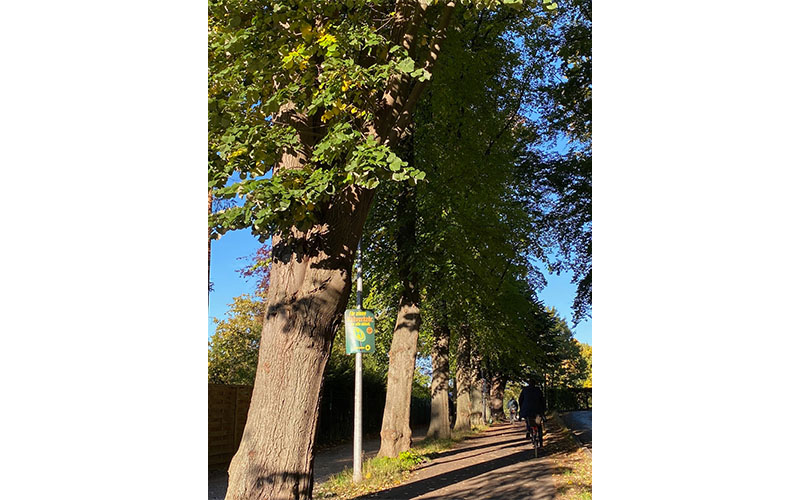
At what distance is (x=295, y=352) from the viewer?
5695mm

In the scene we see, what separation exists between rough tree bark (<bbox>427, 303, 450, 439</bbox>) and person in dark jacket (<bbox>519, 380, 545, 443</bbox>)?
3.02 metres

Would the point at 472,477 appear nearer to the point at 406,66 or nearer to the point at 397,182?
the point at 397,182

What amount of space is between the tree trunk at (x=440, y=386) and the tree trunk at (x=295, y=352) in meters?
11.8

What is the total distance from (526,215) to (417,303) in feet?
11.9

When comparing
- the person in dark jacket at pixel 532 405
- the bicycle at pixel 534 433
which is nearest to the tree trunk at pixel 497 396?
the person in dark jacket at pixel 532 405

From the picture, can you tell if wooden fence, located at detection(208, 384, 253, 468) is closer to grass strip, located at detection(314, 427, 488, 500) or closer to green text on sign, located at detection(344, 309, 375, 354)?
grass strip, located at detection(314, 427, 488, 500)

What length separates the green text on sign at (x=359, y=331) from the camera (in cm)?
1072

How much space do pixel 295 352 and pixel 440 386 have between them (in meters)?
12.7

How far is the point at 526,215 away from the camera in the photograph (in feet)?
53.2

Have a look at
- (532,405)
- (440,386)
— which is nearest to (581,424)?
(440,386)

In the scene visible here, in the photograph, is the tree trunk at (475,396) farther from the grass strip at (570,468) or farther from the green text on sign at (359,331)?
the green text on sign at (359,331)
